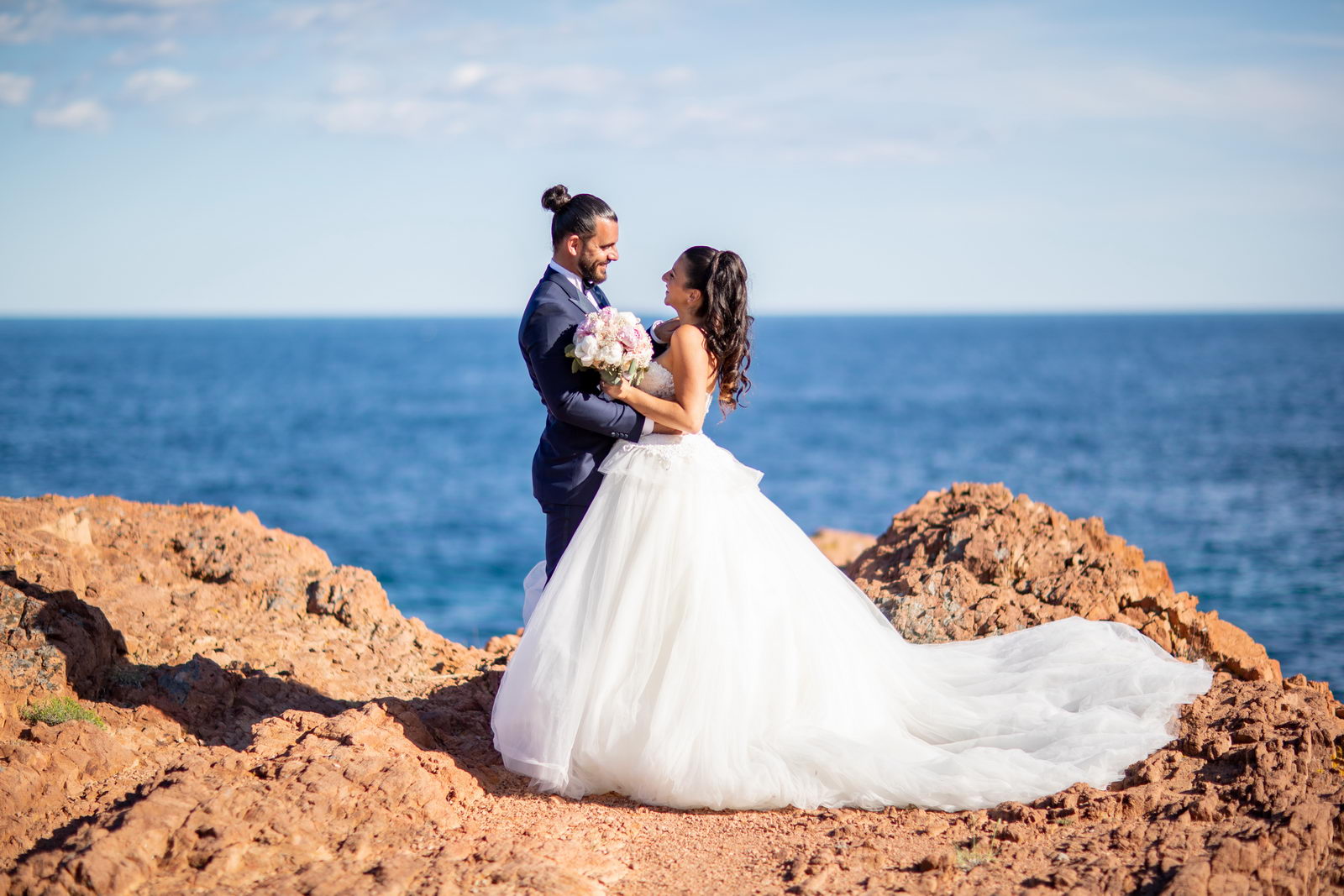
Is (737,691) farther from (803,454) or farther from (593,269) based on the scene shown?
(803,454)

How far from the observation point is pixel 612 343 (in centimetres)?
536

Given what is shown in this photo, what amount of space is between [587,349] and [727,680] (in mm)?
1927

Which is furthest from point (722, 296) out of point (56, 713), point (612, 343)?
point (56, 713)

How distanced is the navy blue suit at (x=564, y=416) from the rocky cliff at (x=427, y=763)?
4.99 feet

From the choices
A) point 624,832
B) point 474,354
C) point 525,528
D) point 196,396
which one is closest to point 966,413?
point 525,528

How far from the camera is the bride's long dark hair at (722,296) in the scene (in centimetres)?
573

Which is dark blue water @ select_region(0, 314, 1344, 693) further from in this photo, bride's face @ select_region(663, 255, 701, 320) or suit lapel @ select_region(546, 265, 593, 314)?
suit lapel @ select_region(546, 265, 593, 314)

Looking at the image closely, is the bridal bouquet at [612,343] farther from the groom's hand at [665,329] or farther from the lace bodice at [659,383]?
the groom's hand at [665,329]

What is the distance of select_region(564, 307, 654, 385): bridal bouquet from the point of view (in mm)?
5355

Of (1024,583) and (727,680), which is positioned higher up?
(1024,583)

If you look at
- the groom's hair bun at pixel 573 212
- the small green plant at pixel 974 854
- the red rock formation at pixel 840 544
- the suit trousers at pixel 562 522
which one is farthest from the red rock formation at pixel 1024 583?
the red rock formation at pixel 840 544

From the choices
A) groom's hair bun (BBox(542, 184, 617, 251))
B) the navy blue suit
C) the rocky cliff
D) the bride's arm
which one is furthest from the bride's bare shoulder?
the rocky cliff

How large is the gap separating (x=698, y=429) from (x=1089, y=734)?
276 cm

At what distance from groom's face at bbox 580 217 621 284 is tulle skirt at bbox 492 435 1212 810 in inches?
40.6
